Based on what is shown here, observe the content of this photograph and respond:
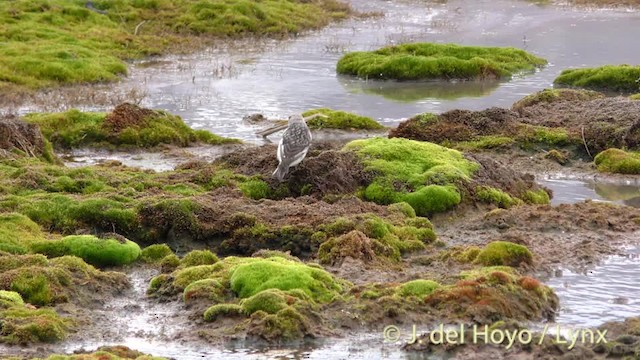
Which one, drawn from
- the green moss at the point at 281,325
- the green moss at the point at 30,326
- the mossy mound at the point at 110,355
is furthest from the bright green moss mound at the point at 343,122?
the mossy mound at the point at 110,355

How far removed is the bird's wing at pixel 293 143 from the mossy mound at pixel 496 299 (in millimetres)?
5229

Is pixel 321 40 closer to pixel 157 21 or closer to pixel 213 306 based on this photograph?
pixel 157 21

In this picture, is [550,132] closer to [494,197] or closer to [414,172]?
[494,197]

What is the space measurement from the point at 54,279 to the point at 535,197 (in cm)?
933

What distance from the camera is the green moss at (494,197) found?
60.5ft

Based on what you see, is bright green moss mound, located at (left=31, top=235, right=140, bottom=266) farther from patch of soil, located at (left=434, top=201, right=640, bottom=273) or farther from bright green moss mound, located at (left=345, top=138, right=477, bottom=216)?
bright green moss mound, located at (left=345, top=138, right=477, bottom=216)

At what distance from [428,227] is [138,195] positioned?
464 cm

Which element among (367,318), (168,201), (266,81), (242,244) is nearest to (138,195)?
(168,201)

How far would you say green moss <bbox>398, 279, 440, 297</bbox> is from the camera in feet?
42.4

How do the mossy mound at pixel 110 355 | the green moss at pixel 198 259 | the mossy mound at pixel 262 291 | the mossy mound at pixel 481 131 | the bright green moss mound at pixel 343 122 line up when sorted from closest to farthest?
the mossy mound at pixel 110 355
the mossy mound at pixel 262 291
the green moss at pixel 198 259
the mossy mound at pixel 481 131
the bright green moss mound at pixel 343 122

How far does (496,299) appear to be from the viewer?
12.6m

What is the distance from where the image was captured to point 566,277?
1455 cm

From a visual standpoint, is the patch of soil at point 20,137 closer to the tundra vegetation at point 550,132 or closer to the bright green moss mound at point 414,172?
the bright green moss mound at point 414,172

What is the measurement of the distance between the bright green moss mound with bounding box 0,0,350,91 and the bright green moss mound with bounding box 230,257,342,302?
20665mm
